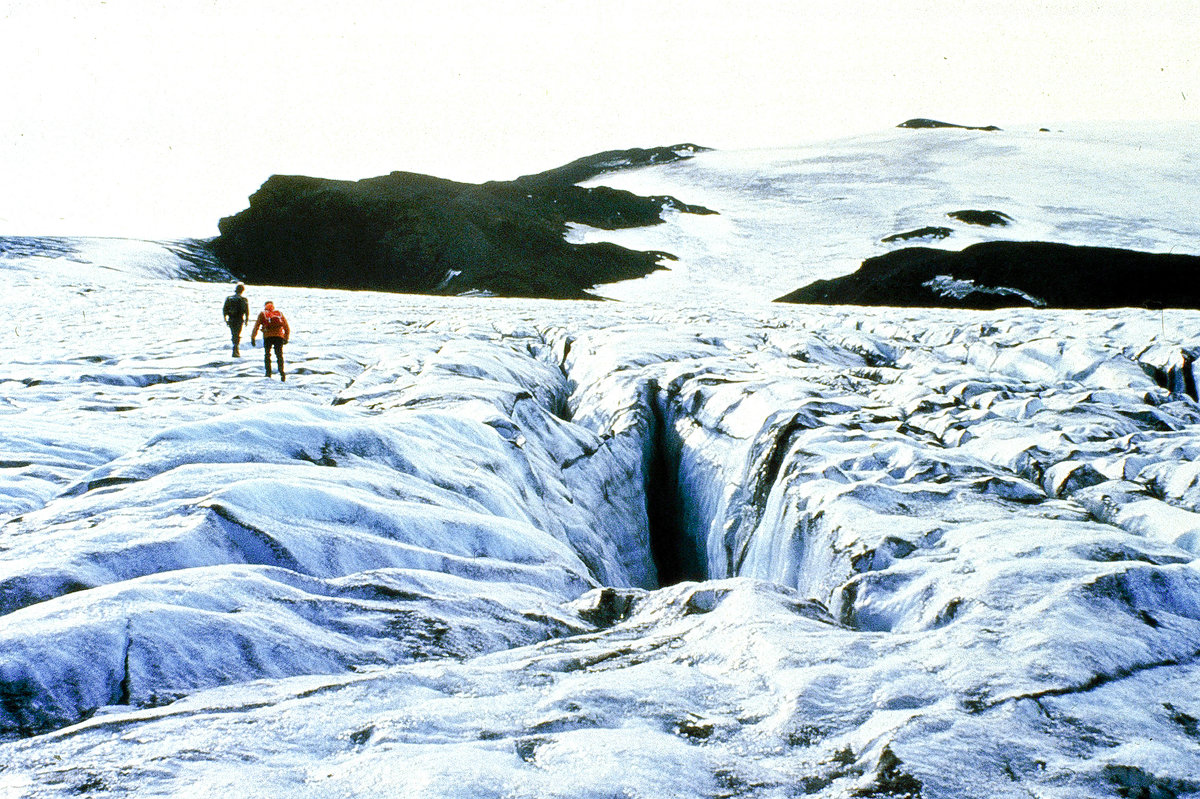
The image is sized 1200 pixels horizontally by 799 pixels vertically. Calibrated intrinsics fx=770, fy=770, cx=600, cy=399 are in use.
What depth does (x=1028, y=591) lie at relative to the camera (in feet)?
11.3

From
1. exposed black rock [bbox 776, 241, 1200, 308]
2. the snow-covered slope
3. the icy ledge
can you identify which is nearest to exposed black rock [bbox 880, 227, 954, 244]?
the snow-covered slope

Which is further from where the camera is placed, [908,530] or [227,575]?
[908,530]

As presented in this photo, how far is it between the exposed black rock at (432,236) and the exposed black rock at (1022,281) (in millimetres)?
11798

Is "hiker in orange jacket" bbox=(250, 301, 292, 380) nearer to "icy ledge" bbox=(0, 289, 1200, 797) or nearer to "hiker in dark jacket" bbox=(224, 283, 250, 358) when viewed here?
"hiker in dark jacket" bbox=(224, 283, 250, 358)

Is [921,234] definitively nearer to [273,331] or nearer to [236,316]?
[236,316]

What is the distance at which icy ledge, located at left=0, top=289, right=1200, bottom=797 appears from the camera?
2.34 metres

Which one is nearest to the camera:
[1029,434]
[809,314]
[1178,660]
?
[1178,660]

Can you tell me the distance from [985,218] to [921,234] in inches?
189

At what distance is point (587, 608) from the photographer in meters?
3.99

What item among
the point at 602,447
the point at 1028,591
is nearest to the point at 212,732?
the point at 1028,591

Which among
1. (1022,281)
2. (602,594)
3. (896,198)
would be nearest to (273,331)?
(602,594)

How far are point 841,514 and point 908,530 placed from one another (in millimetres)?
441

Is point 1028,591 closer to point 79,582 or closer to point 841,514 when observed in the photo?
point 841,514

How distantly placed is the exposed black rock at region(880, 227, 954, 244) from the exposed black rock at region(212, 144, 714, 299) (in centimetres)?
1196
